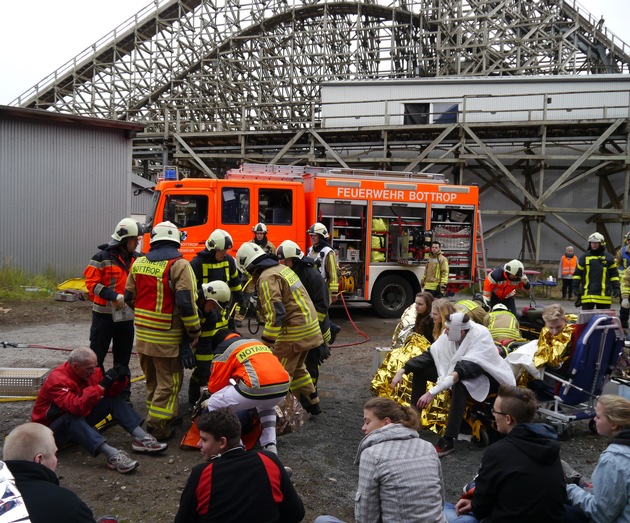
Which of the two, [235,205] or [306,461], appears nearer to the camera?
[306,461]

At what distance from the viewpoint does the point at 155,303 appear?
4.64 m

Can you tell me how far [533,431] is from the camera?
2656 mm

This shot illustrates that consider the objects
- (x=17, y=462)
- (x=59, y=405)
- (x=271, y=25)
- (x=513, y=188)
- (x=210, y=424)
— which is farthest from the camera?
(x=271, y=25)

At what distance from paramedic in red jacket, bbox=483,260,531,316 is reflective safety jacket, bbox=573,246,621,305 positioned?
6.20ft

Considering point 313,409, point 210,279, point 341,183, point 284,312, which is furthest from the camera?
point 341,183

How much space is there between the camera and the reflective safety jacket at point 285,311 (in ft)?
15.7

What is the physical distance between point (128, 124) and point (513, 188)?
12.2 metres

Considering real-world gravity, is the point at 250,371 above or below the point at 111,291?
below

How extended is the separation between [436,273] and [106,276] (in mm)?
6446

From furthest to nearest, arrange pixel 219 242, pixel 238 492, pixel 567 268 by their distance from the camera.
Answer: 1. pixel 567 268
2. pixel 219 242
3. pixel 238 492

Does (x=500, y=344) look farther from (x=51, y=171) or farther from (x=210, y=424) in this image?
(x=51, y=171)

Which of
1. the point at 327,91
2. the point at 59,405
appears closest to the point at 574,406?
the point at 59,405

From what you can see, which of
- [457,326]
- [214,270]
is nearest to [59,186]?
[214,270]

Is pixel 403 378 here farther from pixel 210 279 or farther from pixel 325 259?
pixel 325 259
